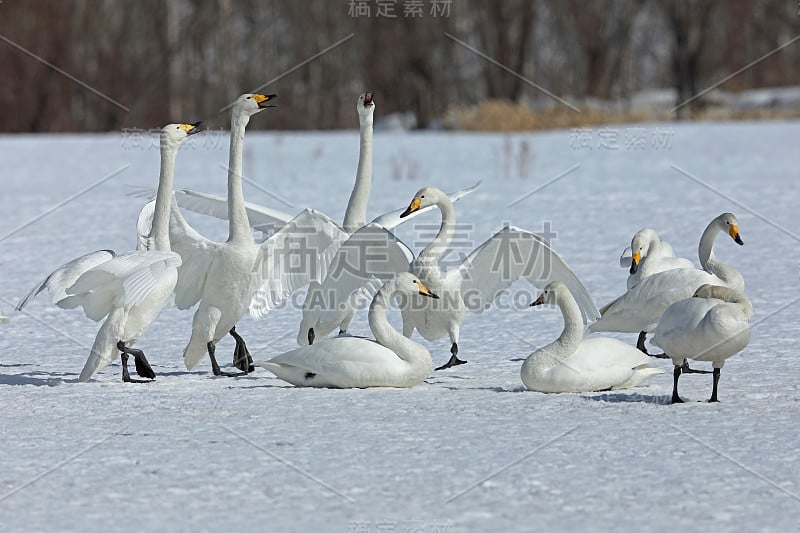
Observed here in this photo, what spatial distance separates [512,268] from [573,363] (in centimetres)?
121

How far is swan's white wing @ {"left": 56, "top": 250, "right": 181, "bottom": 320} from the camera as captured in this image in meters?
5.23

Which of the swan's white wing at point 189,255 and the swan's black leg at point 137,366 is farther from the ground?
the swan's white wing at point 189,255

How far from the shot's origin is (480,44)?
30.5 meters

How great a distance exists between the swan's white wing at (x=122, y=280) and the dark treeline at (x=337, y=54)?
20.5 meters

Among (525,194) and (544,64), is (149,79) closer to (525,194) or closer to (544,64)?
(544,64)

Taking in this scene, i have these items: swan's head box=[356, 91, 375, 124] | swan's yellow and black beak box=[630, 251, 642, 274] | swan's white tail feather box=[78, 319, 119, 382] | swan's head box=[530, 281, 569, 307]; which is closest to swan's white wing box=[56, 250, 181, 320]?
swan's white tail feather box=[78, 319, 119, 382]

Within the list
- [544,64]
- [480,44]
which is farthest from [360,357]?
[544,64]

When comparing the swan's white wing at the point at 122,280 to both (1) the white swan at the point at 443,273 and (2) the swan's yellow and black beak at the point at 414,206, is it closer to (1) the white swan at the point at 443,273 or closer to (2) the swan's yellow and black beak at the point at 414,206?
(1) the white swan at the point at 443,273

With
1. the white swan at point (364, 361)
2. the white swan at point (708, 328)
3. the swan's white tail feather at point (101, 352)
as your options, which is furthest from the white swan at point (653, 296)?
the swan's white tail feather at point (101, 352)

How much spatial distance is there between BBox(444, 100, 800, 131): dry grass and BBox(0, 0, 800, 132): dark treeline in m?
4.76

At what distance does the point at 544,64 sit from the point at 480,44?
4.31 metres

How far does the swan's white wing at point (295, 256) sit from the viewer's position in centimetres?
582

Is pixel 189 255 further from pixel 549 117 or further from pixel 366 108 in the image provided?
pixel 549 117

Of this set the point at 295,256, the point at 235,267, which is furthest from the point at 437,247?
the point at 235,267
